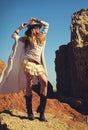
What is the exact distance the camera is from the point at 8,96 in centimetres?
1210

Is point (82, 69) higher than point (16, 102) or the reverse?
higher

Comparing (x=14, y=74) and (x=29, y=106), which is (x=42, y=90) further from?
(x=14, y=74)

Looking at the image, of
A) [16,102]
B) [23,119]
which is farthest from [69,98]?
[23,119]

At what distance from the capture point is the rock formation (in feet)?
57.5

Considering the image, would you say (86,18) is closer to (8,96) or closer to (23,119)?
(8,96)

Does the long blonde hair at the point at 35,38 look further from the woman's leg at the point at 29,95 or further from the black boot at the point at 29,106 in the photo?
the black boot at the point at 29,106

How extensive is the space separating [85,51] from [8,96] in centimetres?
646

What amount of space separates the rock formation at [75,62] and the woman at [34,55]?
9.47 meters

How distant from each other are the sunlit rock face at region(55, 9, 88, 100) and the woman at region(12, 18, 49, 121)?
377 inches

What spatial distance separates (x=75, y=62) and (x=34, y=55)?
10.3m

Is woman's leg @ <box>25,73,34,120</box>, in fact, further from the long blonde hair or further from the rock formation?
the rock formation

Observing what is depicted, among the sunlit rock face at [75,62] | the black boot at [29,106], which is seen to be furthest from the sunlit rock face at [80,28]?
the black boot at [29,106]

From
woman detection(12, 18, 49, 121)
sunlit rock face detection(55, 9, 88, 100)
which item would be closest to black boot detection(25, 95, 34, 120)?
woman detection(12, 18, 49, 121)

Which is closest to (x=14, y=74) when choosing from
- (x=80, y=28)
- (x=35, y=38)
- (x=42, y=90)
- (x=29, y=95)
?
(x=29, y=95)
